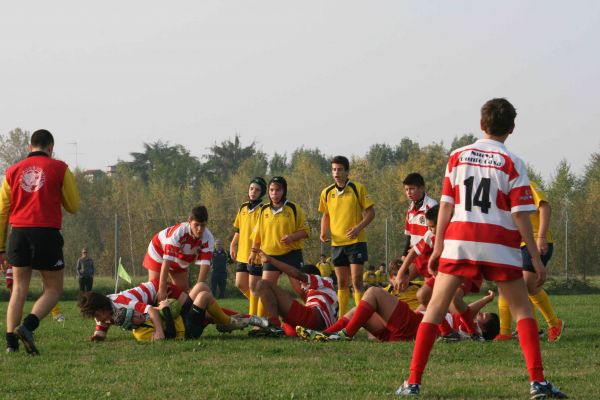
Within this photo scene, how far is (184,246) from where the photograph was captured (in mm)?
11484

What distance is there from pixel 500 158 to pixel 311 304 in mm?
5230

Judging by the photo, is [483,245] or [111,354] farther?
[111,354]

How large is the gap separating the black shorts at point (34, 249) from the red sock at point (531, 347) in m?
5.07

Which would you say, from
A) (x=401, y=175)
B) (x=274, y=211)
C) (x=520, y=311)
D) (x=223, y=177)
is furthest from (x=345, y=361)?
(x=223, y=177)

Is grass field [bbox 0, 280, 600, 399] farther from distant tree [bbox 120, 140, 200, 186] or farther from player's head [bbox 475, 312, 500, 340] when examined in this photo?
distant tree [bbox 120, 140, 200, 186]

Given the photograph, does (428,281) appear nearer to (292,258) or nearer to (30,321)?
(292,258)

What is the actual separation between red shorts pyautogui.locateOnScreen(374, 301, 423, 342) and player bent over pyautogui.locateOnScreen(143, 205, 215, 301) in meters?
2.49

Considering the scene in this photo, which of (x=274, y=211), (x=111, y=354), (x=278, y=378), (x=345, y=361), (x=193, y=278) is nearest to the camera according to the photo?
(x=278, y=378)

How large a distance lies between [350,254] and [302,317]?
2385 millimetres

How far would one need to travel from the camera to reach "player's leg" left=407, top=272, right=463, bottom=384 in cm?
650

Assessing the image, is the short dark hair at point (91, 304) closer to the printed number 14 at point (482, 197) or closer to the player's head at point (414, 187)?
the player's head at point (414, 187)

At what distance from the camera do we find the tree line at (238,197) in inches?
1353

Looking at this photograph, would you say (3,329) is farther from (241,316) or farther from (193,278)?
(193,278)

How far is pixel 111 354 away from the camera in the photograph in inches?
373
